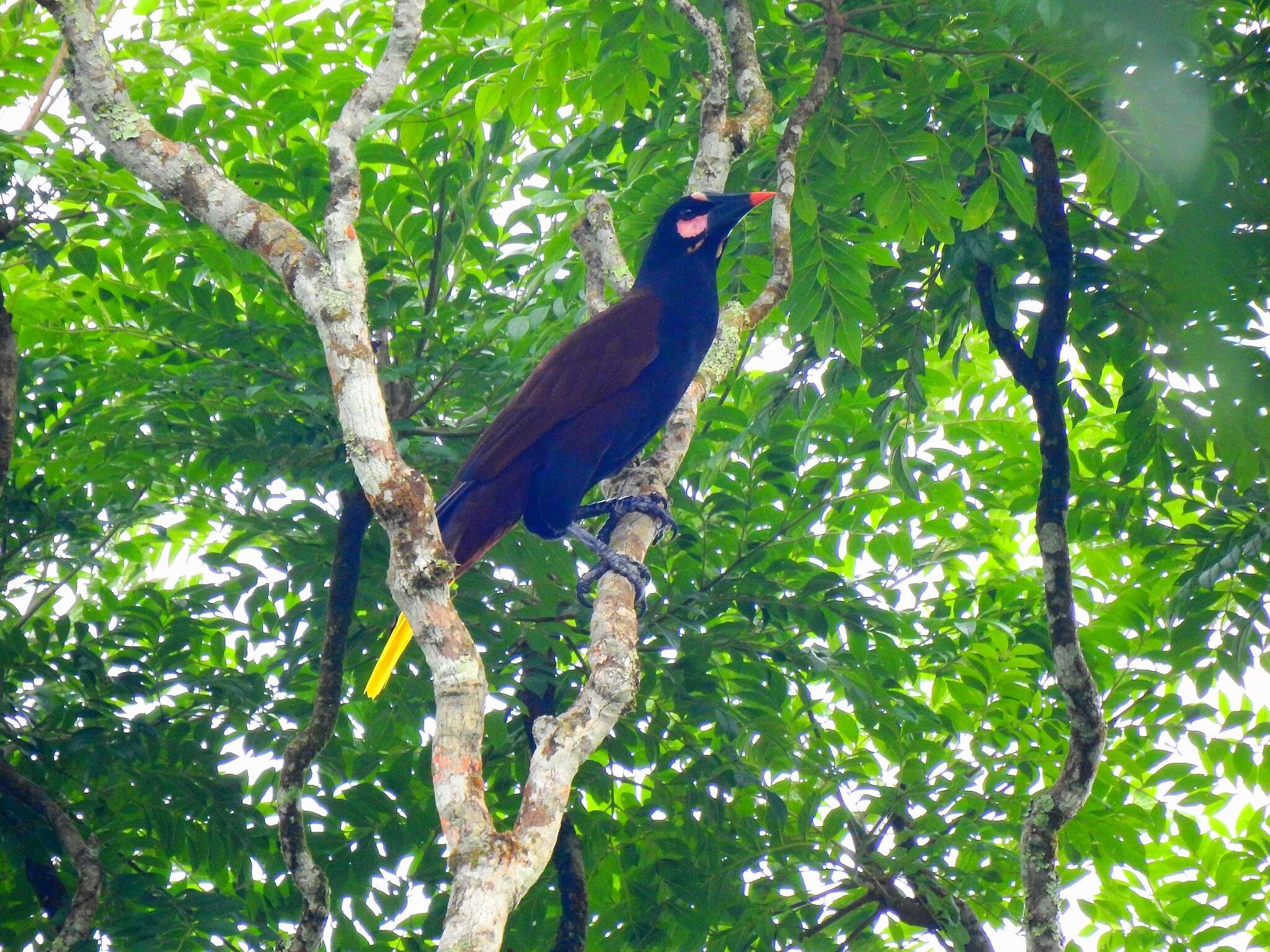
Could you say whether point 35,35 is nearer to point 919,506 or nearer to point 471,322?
point 471,322

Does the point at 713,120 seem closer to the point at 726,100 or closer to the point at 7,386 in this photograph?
the point at 726,100

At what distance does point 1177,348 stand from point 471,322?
7.18 ft

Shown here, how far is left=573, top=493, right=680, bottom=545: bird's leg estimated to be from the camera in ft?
10.1

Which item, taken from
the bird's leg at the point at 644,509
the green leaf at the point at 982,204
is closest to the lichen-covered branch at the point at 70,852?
the bird's leg at the point at 644,509

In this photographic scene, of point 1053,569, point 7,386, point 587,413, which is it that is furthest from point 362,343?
point 1053,569

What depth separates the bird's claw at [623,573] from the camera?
8.31 ft

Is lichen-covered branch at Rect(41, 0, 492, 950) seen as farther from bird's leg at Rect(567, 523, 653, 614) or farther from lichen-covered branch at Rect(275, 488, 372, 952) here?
lichen-covered branch at Rect(275, 488, 372, 952)

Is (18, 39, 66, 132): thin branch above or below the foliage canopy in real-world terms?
above

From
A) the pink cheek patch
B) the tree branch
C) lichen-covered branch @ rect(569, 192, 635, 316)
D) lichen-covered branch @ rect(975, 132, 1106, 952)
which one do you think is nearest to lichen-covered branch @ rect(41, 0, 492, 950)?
lichen-covered branch @ rect(569, 192, 635, 316)

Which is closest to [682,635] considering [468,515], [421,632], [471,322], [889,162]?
[468,515]

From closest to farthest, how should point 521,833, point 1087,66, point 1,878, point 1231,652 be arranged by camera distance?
point 521,833
point 1087,66
point 1231,652
point 1,878

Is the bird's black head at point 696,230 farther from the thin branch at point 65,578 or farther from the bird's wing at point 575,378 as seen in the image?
the thin branch at point 65,578

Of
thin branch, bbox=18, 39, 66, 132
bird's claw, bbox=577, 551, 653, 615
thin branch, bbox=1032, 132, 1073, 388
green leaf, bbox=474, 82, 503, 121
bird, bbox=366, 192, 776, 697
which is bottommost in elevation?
bird's claw, bbox=577, 551, 653, 615

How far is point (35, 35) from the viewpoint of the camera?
3.85 meters
